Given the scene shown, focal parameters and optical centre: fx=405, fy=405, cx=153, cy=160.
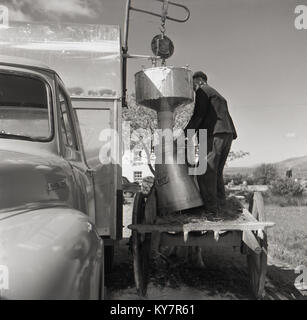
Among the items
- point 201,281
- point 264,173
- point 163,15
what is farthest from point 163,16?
point 264,173

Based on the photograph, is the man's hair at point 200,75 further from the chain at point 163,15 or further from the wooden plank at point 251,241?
the wooden plank at point 251,241

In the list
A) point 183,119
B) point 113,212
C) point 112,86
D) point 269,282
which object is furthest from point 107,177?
point 183,119

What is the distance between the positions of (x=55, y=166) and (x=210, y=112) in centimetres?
273

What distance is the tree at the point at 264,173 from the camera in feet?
96.2

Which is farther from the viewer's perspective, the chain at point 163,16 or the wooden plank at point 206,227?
the chain at point 163,16

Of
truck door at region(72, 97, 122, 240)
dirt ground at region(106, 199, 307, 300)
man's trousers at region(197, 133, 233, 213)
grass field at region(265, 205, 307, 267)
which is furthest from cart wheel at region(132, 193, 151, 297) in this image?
grass field at region(265, 205, 307, 267)

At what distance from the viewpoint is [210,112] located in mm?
4762

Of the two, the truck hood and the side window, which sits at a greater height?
the side window

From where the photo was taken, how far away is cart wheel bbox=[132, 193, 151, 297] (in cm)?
428

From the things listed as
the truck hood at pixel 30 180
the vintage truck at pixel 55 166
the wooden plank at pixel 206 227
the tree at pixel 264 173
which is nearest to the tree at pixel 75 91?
the vintage truck at pixel 55 166

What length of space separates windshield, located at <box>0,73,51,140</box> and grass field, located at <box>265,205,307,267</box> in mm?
5254

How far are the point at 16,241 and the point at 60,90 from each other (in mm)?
1744

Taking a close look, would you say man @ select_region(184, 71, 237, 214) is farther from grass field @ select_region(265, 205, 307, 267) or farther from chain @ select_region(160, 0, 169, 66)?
grass field @ select_region(265, 205, 307, 267)
